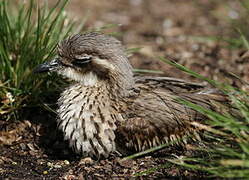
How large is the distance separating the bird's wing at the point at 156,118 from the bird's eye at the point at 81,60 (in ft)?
1.99

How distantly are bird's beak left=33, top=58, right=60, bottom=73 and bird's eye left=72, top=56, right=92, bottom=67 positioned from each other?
8.1 inches

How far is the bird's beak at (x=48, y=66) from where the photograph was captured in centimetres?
541

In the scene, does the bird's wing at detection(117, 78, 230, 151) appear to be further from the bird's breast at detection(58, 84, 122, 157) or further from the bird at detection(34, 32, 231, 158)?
the bird's breast at detection(58, 84, 122, 157)

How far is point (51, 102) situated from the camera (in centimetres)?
610

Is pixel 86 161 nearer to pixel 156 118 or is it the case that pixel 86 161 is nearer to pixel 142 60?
pixel 156 118

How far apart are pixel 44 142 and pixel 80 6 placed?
4684mm

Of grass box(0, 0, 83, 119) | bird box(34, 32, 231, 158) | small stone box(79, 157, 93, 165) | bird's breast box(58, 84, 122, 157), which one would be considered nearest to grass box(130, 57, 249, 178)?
bird box(34, 32, 231, 158)

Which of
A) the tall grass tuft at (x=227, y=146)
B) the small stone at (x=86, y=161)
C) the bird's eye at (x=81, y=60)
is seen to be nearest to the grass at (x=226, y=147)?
the tall grass tuft at (x=227, y=146)

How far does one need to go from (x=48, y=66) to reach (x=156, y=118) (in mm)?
1331

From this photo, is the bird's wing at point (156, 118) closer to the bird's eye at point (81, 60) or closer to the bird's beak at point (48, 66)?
the bird's eye at point (81, 60)

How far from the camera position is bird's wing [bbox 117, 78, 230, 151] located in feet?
16.5

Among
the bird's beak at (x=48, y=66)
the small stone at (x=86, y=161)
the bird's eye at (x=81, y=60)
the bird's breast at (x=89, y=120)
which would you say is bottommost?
the small stone at (x=86, y=161)

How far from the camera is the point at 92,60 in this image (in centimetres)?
530

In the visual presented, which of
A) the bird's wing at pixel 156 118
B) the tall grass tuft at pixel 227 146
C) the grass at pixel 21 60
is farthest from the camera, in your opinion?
the grass at pixel 21 60
